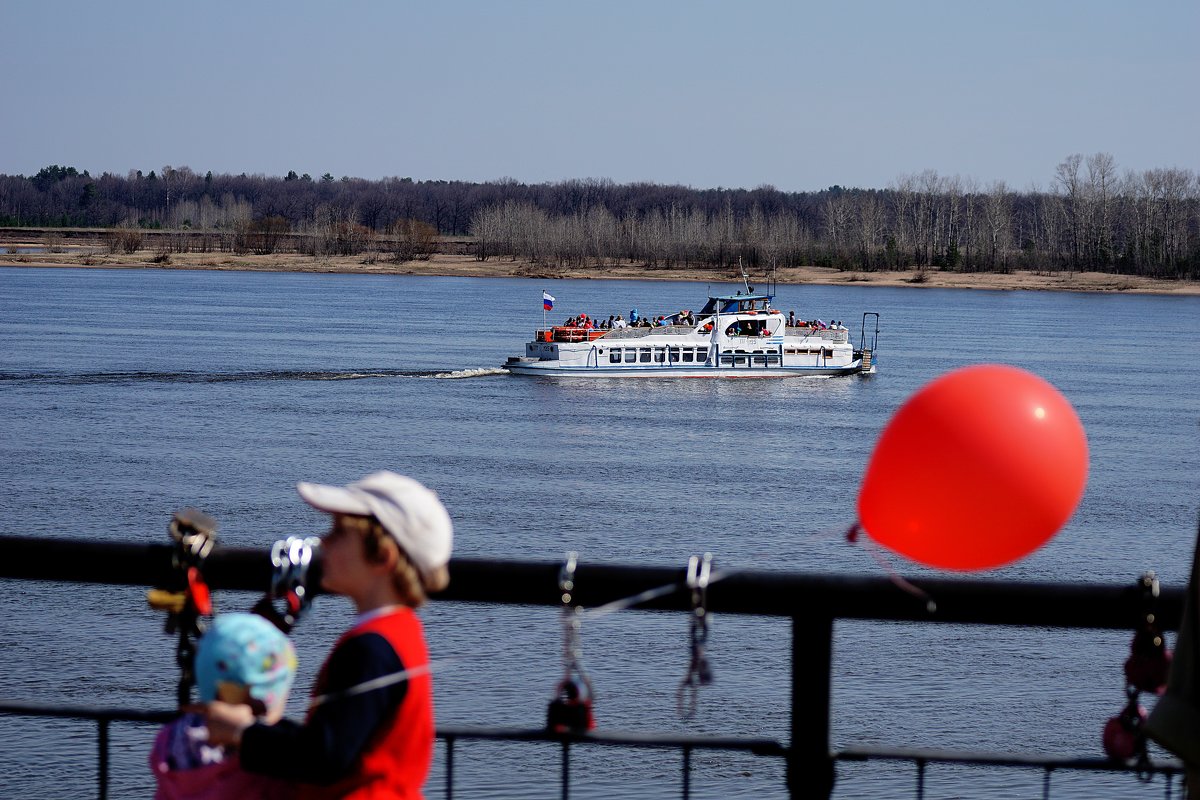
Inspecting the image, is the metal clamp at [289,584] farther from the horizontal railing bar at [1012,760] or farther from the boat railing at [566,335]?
the boat railing at [566,335]

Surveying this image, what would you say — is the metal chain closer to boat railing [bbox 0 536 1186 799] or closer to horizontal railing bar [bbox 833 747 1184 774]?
boat railing [bbox 0 536 1186 799]

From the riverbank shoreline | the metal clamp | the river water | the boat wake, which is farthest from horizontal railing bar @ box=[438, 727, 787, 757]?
the riverbank shoreline

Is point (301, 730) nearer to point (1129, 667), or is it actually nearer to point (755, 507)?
point (1129, 667)

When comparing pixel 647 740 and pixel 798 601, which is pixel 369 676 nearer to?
pixel 647 740

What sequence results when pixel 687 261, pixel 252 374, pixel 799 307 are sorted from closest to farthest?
pixel 252 374 → pixel 799 307 → pixel 687 261

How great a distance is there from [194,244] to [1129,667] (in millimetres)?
199091

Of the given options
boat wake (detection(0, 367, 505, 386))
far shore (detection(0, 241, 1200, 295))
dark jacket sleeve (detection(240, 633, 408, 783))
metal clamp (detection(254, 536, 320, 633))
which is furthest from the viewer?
far shore (detection(0, 241, 1200, 295))

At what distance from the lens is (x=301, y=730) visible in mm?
2635

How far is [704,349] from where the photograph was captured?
6359 centimetres

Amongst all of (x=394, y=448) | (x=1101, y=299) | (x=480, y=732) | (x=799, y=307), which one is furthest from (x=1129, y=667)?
(x=1101, y=299)

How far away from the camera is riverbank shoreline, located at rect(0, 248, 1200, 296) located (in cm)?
16100

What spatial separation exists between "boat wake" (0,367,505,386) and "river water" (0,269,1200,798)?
10.8 inches

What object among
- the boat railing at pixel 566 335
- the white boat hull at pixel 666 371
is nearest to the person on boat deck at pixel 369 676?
the white boat hull at pixel 666 371

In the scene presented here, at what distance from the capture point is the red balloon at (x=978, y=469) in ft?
9.48
